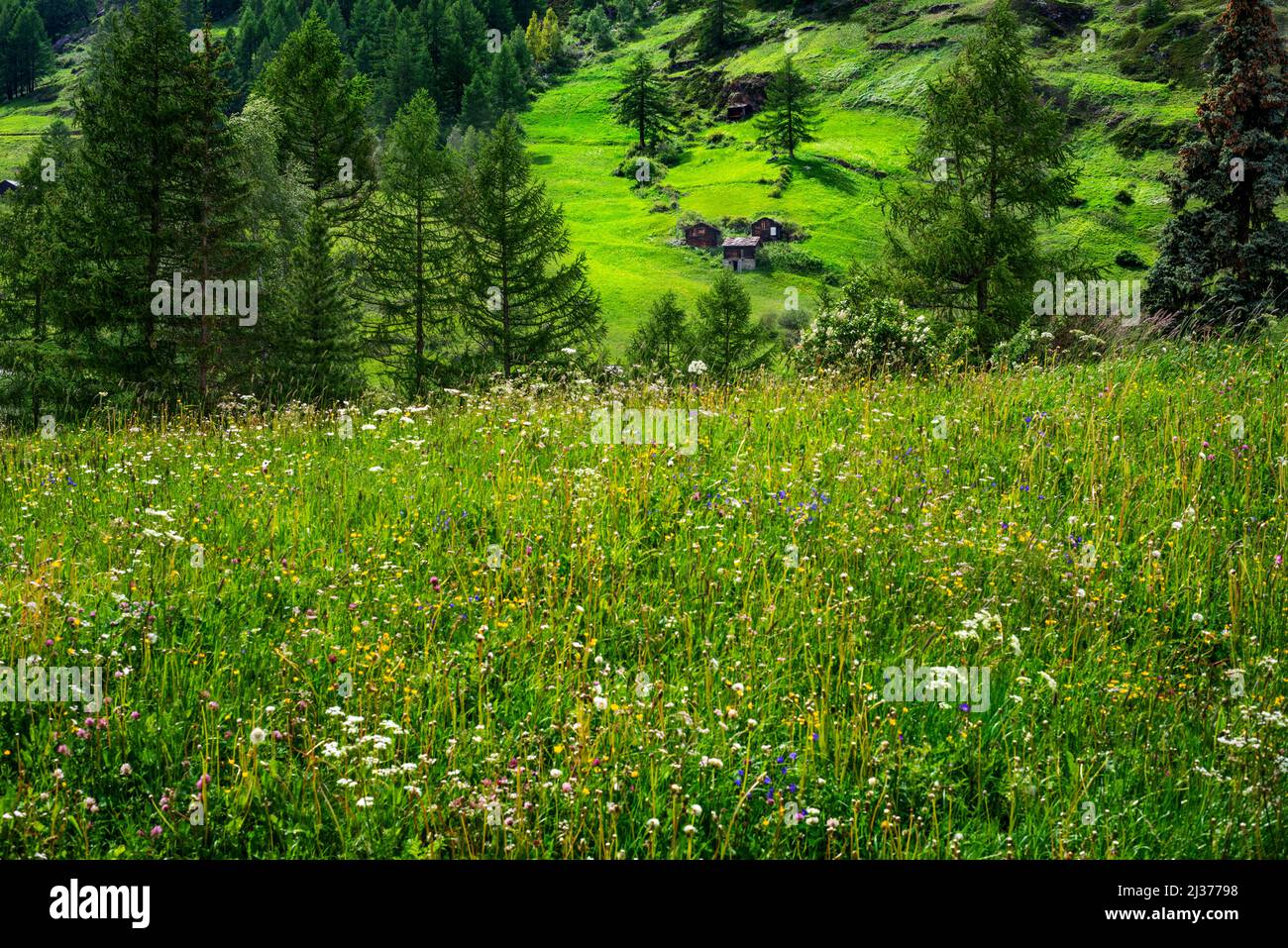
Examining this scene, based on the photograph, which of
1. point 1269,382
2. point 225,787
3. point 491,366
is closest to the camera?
point 225,787

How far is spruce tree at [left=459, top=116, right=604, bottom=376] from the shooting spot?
45281 millimetres

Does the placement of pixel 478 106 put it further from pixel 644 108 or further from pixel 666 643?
pixel 666 643

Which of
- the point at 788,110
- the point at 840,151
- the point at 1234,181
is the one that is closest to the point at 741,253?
the point at 788,110

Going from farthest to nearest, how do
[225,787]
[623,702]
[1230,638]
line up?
[1230,638], [623,702], [225,787]

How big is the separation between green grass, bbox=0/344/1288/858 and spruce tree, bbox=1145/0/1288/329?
28406mm

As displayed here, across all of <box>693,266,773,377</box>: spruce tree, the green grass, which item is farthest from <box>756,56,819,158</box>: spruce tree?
the green grass

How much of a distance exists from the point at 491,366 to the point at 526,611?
4047 centimetres

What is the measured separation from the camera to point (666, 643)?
177 inches

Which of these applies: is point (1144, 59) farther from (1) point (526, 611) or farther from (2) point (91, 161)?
(1) point (526, 611)

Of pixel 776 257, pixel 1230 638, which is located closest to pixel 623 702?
pixel 1230 638

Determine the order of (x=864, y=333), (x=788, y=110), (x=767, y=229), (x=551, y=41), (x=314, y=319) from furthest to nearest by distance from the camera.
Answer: (x=551, y=41), (x=788, y=110), (x=767, y=229), (x=314, y=319), (x=864, y=333)

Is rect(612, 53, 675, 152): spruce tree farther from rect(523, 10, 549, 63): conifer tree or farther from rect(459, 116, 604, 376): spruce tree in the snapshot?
rect(459, 116, 604, 376): spruce tree

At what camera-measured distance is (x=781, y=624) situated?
15.3 ft

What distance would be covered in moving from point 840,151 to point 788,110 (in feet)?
27.3
